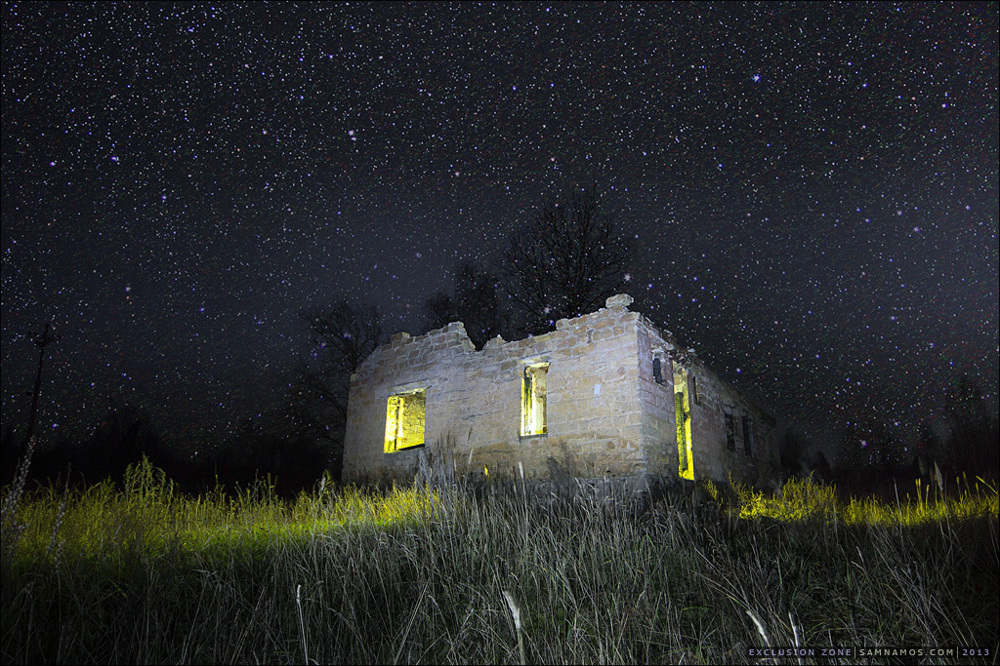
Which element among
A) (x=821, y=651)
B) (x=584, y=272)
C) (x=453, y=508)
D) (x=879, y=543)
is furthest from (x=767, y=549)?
(x=584, y=272)

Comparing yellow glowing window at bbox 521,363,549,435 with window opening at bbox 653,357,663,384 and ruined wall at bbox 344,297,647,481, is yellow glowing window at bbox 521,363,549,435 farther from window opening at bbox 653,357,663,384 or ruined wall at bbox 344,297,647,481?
window opening at bbox 653,357,663,384

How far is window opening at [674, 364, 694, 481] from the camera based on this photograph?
1315 cm

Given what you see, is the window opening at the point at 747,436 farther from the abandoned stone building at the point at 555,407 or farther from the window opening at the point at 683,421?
the window opening at the point at 683,421

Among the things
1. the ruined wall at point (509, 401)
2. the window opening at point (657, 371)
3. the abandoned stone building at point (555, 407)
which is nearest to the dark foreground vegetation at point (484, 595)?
the abandoned stone building at point (555, 407)

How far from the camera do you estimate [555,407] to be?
11.5m

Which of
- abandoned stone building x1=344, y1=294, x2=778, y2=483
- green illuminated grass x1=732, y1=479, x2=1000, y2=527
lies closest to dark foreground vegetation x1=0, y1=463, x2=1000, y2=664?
green illuminated grass x1=732, y1=479, x2=1000, y2=527

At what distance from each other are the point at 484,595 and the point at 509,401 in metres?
8.23

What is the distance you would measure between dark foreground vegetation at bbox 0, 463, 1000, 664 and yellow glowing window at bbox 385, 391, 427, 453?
8.47 meters

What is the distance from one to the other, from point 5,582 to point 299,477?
25756 mm

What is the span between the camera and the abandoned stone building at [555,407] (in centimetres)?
1084

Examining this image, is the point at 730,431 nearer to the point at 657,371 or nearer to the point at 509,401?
the point at 657,371

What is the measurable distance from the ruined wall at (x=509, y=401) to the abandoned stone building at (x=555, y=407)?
24mm

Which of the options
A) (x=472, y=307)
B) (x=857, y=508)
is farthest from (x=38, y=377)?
(x=857, y=508)

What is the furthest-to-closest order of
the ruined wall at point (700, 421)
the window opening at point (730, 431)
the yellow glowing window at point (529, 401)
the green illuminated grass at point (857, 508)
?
the window opening at point (730, 431) → the yellow glowing window at point (529, 401) → the ruined wall at point (700, 421) → the green illuminated grass at point (857, 508)
